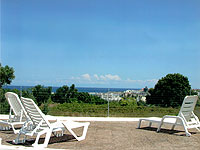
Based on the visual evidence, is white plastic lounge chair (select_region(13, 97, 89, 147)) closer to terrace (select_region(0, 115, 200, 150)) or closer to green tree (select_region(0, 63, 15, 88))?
terrace (select_region(0, 115, 200, 150))

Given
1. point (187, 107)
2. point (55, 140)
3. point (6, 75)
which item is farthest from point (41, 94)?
point (6, 75)

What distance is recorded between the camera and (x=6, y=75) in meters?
18.7

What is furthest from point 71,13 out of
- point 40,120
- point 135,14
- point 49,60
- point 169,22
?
point 49,60

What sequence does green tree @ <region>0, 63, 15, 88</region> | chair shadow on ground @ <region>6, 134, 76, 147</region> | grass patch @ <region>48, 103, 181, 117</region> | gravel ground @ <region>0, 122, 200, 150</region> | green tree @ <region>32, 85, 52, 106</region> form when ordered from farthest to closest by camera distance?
green tree @ <region>0, 63, 15, 88</region>, green tree @ <region>32, 85, 52, 106</region>, grass patch @ <region>48, 103, 181, 117</region>, chair shadow on ground @ <region>6, 134, 76, 147</region>, gravel ground @ <region>0, 122, 200, 150</region>

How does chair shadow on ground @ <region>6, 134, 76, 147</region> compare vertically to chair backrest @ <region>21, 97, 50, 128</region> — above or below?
below

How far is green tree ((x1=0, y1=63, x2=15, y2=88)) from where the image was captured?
18.5m

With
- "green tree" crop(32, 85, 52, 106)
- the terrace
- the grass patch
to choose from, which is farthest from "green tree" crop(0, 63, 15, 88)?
the terrace

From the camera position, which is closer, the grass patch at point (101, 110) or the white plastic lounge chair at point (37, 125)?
the white plastic lounge chair at point (37, 125)

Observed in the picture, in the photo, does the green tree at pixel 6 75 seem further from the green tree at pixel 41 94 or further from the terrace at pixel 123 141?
the terrace at pixel 123 141

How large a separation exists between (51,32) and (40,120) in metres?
20.3

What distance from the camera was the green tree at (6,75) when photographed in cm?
1853

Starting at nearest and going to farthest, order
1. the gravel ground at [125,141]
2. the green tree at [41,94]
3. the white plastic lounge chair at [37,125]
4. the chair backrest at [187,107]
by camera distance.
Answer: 1. the white plastic lounge chair at [37,125]
2. the gravel ground at [125,141]
3. the chair backrest at [187,107]
4. the green tree at [41,94]

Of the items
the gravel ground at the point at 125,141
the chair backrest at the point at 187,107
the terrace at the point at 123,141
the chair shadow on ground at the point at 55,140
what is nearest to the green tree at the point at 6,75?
the terrace at the point at 123,141

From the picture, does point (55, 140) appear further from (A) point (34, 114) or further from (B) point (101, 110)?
(B) point (101, 110)
